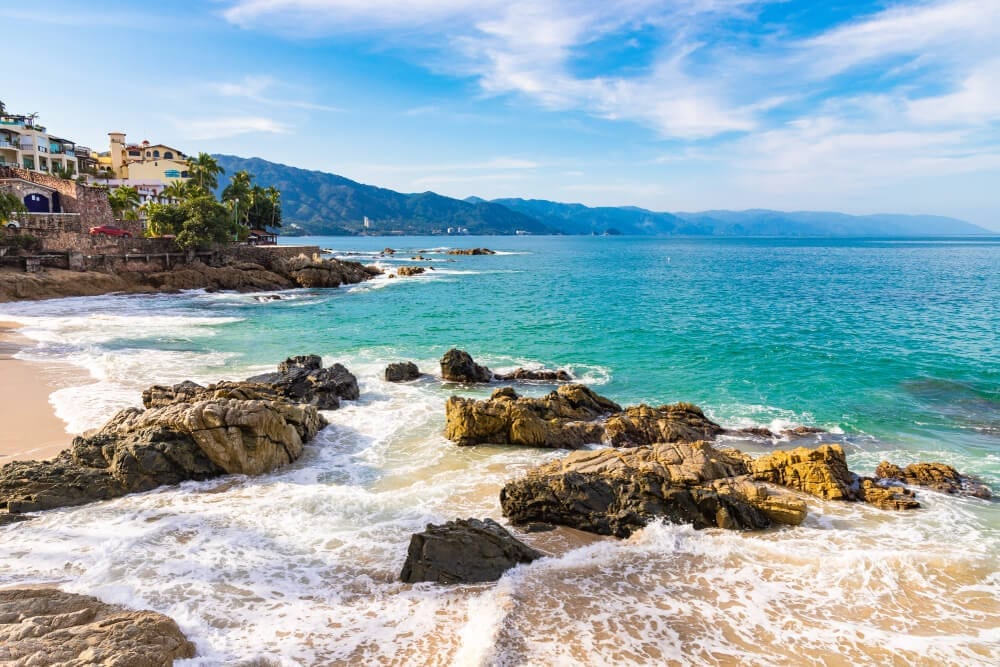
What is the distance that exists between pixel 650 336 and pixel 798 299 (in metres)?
26.8

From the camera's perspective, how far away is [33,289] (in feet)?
144

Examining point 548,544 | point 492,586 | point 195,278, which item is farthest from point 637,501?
point 195,278

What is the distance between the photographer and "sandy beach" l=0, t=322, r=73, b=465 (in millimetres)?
14711

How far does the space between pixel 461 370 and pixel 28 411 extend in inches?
566

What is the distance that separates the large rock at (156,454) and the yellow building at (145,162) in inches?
3418

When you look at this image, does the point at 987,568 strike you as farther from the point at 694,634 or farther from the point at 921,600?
the point at 694,634

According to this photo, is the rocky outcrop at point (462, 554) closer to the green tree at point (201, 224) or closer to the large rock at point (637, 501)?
the large rock at point (637, 501)

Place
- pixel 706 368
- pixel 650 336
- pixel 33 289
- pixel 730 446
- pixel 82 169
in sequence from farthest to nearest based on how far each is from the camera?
pixel 82 169 < pixel 33 289 < pixel 650 336 < pixel 706 368 < pixel 730 446

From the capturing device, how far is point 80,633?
7.12 meters

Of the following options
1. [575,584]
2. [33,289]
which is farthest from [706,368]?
[33,289]

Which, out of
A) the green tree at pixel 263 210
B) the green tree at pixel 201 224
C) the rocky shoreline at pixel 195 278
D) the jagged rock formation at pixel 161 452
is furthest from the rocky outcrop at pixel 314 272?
the jagged rock formation at pixel 161 452

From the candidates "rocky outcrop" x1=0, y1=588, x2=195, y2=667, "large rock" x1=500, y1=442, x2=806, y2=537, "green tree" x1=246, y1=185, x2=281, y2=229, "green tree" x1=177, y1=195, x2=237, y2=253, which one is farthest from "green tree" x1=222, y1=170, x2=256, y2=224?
"rocky outcrop" x1=0, y1=588, x2=195, y2=667

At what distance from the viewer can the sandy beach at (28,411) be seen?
14.7 meters

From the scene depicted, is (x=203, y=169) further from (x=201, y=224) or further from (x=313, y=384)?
(x=313, y=384)
